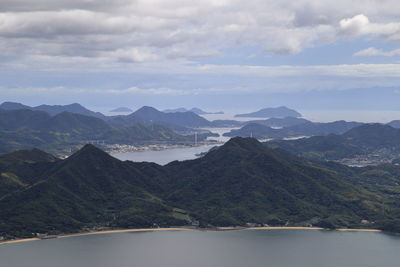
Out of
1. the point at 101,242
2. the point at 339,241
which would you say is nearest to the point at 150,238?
the point at 101,242

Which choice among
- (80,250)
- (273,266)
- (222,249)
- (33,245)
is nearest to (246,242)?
(222,249)

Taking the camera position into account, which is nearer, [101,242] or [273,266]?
[273,266]

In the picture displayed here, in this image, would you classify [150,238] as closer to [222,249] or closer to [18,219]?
[222,249]

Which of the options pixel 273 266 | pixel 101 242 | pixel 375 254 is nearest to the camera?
pixel 273 266

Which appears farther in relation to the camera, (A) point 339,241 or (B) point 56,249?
(A) point 339,241

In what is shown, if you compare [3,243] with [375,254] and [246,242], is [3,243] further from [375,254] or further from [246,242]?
[375,254]

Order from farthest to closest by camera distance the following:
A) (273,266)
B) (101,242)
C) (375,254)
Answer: (101,242) < (375,254) < (273,266)

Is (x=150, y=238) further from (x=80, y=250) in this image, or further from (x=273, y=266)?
(x=273, y=266)
